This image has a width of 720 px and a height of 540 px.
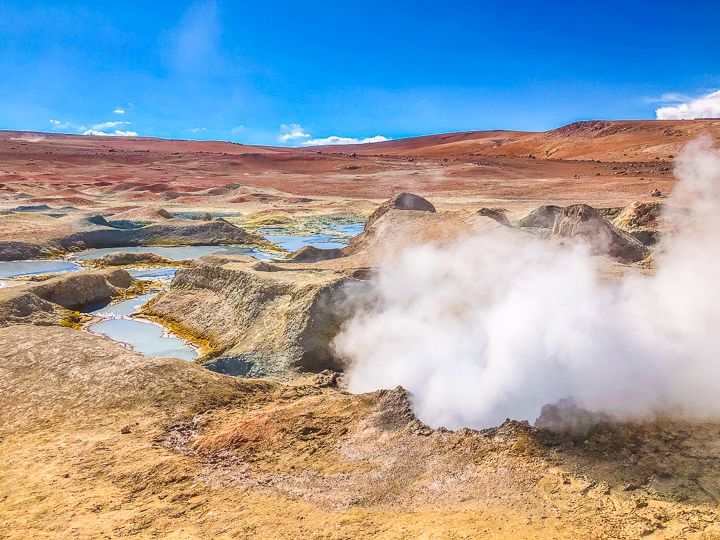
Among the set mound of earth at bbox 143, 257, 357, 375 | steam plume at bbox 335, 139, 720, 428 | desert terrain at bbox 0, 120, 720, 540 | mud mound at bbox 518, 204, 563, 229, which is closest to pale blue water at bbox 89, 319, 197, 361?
desert terrain at bbox 0, 120, 720, 540

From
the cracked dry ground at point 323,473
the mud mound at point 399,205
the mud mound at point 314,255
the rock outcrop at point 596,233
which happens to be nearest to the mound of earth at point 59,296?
the cracked dry ground at point 323,473

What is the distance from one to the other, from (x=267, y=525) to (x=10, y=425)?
3.17 meters

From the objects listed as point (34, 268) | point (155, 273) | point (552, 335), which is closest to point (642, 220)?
point (552, 335)

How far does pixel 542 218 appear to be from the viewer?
13531 mm

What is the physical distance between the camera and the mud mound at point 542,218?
530 inches

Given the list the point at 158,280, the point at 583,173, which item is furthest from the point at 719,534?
the point at 583,173

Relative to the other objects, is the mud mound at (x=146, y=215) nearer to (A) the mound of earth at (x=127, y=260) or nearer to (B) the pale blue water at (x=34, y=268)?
(B) the pale blue water at (x=34, y=268)

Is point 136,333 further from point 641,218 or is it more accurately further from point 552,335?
point 641,218

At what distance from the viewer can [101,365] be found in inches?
226

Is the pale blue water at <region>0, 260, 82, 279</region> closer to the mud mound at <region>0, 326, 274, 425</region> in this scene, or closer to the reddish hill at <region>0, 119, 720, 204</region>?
the mud mound at <region>0, 326, 274, 425</region>

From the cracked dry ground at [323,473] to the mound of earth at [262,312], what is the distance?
160 cm

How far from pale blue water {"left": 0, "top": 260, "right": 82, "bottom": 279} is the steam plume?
33.7ft

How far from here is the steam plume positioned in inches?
169

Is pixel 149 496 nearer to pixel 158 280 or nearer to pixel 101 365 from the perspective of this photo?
pixel 101 365
